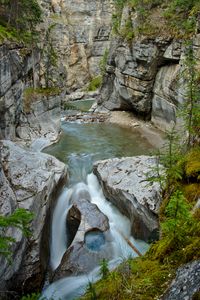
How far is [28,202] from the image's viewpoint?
12797mm

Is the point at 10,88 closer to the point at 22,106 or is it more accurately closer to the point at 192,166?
the point at 22,106

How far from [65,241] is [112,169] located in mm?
4784

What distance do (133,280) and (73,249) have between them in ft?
28.7

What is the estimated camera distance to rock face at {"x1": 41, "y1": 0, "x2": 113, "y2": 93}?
56562 mm

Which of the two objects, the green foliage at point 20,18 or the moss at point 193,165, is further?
the green foliage at point 20,18

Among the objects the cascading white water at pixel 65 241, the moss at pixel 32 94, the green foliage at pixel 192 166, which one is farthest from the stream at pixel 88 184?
the moss at pixel 32 94

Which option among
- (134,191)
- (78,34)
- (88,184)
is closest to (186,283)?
(134,191)

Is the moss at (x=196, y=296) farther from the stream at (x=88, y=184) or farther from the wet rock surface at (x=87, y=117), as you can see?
the wet rock surface at (x=87, y=117)

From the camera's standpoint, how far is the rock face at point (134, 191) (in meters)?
13.9

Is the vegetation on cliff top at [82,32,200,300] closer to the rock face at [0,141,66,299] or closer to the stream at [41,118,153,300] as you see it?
the stream at [41,118,153,300]

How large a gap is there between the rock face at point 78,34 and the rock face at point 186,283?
5289 cm

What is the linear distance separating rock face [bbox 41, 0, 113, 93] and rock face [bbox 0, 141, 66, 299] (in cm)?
4176

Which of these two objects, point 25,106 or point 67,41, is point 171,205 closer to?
point 25,106

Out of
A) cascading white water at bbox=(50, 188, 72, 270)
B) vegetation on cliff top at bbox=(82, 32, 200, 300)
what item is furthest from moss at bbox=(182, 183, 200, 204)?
cascading white water at bbox=(50, 188, 72, 270)
